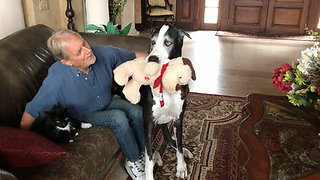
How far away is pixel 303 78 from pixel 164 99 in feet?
2.58

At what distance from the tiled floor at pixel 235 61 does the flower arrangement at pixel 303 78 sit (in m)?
1.17

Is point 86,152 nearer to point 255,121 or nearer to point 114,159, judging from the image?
point 114,159

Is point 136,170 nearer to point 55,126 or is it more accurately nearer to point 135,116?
point 135,116

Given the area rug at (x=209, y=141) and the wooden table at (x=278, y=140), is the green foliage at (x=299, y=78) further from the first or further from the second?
the area rug at (x=209, y=141)

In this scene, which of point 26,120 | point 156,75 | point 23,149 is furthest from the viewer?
point 26,120

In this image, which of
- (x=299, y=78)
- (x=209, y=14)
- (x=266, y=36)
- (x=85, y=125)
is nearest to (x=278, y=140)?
(x=299, y=78)

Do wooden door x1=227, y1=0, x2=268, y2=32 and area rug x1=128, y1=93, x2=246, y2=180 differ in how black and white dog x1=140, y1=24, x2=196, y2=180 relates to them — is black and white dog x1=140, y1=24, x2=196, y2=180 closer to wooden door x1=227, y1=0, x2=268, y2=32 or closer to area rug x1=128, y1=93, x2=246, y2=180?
area rug x1=128, y1=93, x2=246, y2=180

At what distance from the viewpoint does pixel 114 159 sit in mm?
1732

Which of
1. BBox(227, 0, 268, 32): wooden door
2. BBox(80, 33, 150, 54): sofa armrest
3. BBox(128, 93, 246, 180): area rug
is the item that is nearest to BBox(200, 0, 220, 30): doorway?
BBox(227, 0, 268, 32): wooden door

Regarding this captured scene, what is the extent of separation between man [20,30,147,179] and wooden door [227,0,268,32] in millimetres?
5530

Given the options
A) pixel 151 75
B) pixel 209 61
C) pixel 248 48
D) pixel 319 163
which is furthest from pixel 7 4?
pixel 248 48

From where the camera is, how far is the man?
1.56m

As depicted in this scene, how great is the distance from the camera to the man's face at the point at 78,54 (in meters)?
1.56

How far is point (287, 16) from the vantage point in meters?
6.47
